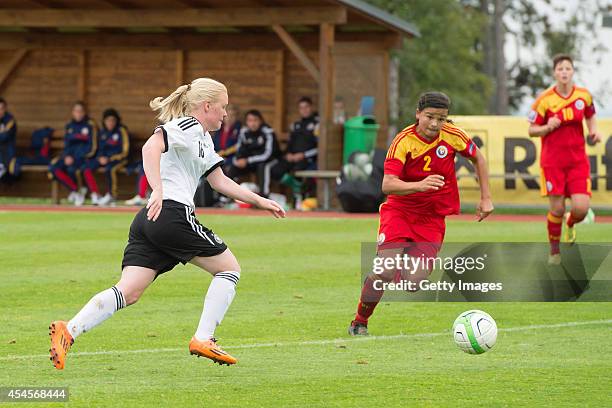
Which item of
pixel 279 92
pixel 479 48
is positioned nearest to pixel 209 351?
pixel 279 92

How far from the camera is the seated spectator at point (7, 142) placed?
85.4 ft

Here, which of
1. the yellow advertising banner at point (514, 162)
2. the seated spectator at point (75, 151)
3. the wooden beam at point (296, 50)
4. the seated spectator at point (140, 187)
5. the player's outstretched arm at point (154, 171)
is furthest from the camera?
the seated spectator at point (75, 151)

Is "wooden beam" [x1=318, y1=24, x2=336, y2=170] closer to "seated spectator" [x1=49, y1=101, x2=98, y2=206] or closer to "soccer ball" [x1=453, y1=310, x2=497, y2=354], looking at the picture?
"seated spectator" [x1=49, y1=101, x2=98, y2=206]

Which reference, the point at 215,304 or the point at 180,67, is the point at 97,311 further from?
the point at 180,67

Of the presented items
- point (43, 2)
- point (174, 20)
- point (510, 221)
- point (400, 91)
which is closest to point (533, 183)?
point (510, 221)

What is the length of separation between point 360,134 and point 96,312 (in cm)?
1724

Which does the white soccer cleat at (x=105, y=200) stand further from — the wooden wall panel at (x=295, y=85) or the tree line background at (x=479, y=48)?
the tree line background at (x=479, y=48)

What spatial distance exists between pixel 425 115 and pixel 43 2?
18.0m

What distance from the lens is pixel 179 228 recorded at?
25.2ft

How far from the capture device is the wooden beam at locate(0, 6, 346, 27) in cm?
2430

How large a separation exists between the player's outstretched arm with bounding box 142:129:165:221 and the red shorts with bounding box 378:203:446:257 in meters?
2.29

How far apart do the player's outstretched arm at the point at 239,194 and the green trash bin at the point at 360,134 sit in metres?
16.2

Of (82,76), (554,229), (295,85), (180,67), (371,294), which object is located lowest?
(371,294)

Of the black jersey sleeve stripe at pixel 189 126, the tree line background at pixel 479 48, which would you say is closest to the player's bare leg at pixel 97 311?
the black jersey sleeve stripe at pixel 189 126
